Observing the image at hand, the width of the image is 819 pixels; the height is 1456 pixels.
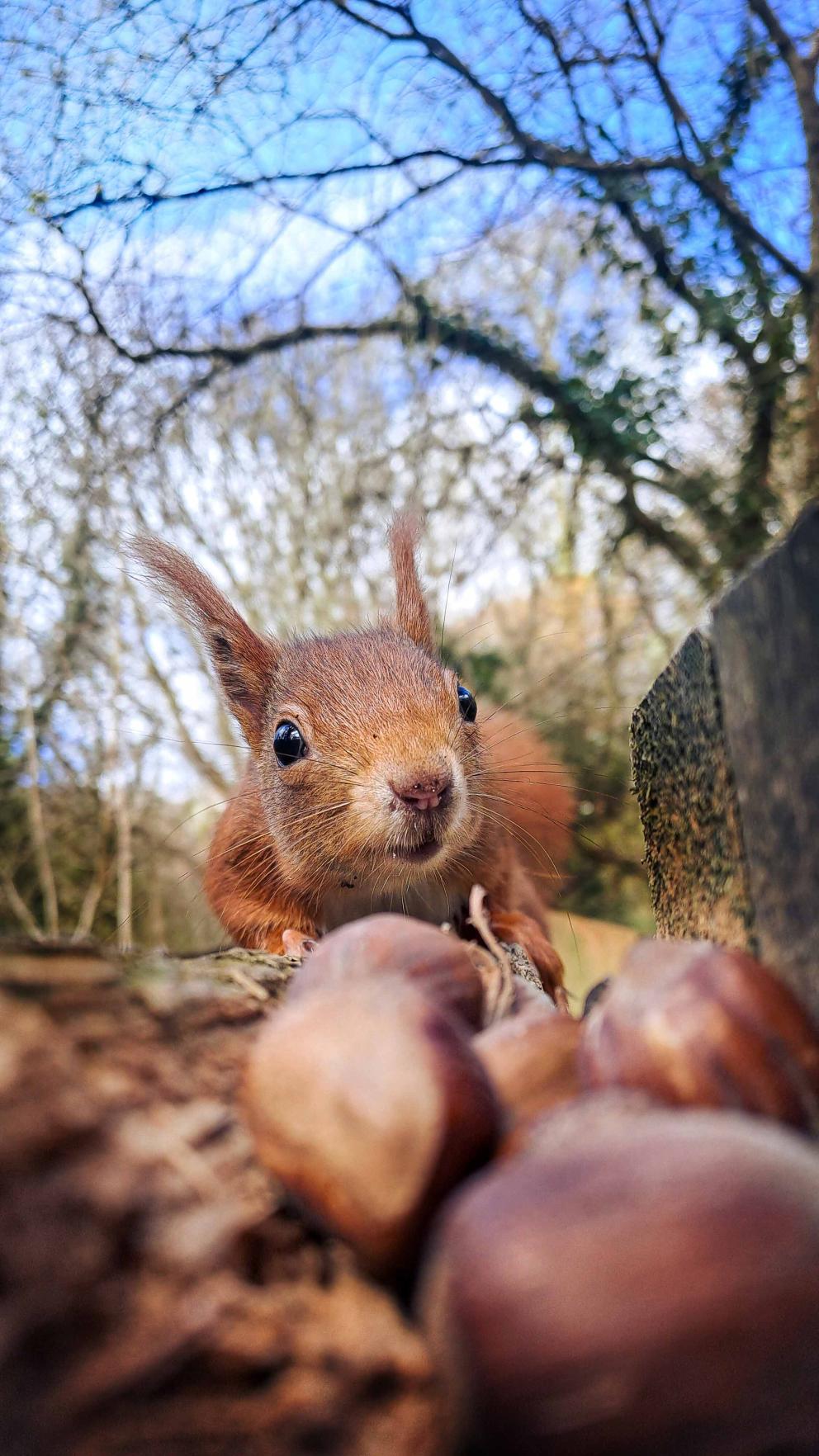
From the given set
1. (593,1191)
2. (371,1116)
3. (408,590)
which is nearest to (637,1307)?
(593,1191)

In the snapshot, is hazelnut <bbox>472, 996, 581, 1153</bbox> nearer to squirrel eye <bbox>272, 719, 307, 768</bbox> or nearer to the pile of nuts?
the pile of nuts

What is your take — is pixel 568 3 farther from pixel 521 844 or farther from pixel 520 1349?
pixel 520 1349

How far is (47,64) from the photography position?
6.86ft

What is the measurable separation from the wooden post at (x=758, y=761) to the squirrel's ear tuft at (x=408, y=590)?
40.0 inches

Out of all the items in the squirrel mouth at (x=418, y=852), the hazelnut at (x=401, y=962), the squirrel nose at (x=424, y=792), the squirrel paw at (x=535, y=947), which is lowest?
the squirrel paw at (x=535, y=947)

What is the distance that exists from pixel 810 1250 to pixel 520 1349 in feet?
0.53

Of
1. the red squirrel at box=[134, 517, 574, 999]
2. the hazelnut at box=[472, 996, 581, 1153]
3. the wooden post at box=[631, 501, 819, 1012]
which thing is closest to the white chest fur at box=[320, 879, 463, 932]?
the red squirrel at box=[134, 517, 574, 999]

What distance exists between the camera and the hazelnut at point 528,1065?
28.2 inches

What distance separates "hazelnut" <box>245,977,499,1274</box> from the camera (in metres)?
0.58

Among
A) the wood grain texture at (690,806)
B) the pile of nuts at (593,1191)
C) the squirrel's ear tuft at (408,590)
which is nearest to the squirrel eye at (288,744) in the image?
the squirrel's ear tuft at (408,590)

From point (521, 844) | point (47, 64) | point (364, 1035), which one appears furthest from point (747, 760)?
point (47, 64)

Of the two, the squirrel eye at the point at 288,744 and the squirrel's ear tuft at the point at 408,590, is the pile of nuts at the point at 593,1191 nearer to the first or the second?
the squirrel eye at the point at 288,744

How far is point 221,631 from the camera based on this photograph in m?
1.95

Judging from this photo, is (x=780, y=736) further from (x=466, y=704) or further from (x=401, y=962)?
(x=466, y=704)
